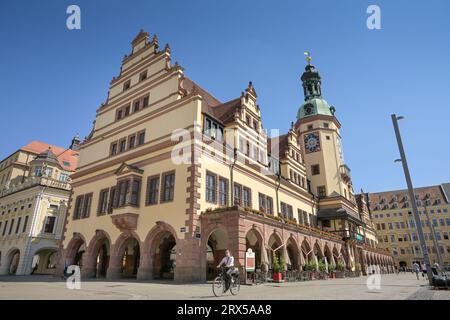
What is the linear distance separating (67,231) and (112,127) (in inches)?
449

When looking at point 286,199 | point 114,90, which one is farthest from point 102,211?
point 286,199

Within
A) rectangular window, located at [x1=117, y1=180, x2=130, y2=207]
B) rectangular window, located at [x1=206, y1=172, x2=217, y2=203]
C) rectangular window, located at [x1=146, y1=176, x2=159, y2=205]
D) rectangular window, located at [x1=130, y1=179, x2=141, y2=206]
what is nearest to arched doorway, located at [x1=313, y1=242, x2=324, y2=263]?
rectangular window, located at [x1=206, y1=172, x2=217, y2=203]

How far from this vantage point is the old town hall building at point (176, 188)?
21.1 meters

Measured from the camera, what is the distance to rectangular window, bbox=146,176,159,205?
23278mm

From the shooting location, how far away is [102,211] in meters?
27.0

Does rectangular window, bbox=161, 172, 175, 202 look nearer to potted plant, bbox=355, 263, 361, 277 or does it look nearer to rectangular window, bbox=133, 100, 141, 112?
rectangular window, bbox=133, 100, 141, 112

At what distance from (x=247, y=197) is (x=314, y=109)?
91.1 feet

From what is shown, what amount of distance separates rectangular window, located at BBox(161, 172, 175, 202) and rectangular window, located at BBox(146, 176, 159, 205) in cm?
81

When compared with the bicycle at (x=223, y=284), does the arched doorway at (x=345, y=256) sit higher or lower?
higher

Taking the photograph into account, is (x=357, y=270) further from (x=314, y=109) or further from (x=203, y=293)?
(x=203, y=293)

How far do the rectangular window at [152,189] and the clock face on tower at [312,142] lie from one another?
2961 cm

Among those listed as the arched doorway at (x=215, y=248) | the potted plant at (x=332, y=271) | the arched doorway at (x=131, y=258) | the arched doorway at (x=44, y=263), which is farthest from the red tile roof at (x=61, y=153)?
the potted plant at (x=332, y=271)

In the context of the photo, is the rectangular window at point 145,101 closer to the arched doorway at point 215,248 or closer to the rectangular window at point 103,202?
the rectangular window at point 103,202

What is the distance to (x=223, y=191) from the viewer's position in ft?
79.6
